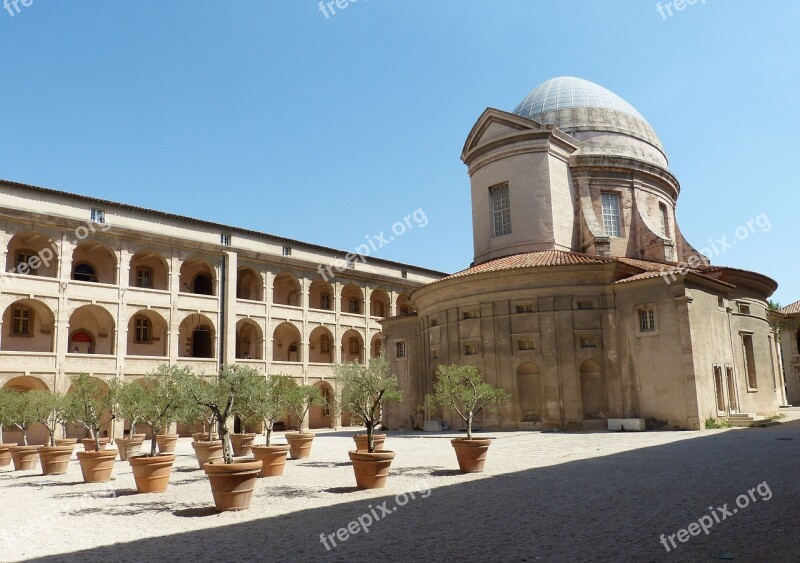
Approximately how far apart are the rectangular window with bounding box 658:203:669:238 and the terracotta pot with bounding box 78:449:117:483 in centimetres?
3106

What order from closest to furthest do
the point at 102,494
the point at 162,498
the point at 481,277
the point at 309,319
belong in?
1. the point at 162,498
2. the point at 102,494
3. the point at 481,277
4. the point at 309,319

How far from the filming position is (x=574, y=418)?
85.4 ft

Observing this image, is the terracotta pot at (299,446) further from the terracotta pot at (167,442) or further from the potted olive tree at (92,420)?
the terracotta pot at (167,442)

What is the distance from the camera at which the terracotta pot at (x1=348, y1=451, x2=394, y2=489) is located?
12.5 meters

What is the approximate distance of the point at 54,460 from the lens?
682 inches

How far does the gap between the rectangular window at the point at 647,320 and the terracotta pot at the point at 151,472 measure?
2007 centimetres

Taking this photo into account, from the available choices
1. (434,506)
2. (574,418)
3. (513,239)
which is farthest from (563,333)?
(434,506)

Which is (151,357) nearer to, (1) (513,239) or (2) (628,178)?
(1) (513,239)

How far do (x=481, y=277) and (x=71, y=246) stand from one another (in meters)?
21.6

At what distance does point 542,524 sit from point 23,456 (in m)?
17.2

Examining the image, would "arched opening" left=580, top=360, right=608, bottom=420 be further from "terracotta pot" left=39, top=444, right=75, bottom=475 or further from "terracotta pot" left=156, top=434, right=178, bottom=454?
"terracotta pot" left=39, top=444, right=75, bottom=475

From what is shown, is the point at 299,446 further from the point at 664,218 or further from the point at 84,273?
the point at 664,218

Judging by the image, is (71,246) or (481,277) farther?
(71,246)

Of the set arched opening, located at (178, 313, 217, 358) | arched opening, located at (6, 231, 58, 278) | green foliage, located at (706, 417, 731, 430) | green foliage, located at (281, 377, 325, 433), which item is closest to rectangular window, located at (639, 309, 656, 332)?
green foliage, located at (706, 417, 731, 430)
